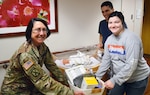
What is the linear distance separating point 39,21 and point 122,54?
0.80 meters

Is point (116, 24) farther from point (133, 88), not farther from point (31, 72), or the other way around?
point (31, 72)

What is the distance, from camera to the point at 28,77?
1.44 metres

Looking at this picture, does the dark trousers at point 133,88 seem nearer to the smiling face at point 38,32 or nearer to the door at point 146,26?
the smiling face at point 38,32

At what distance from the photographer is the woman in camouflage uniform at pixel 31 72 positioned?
1368mm

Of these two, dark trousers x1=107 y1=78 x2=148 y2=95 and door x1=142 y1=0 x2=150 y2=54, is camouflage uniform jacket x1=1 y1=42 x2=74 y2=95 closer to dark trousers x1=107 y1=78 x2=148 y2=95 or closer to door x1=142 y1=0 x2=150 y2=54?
dark trousers x1=107 y1=78 x2=148 y2=95

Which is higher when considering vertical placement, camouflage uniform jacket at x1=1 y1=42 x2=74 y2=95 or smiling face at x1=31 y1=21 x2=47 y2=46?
smiling face at x1=31 y1=21 x2=47 y2=46

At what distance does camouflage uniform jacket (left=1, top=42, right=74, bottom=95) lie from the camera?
4.47 ft

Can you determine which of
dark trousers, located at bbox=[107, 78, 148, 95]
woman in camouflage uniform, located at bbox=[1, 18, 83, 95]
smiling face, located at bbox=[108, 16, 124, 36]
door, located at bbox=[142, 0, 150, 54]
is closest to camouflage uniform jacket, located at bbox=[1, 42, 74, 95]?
woman in camouflage uniform, located at bbox=[1, 18, 83, 95]

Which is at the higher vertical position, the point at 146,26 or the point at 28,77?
the point at 146,26

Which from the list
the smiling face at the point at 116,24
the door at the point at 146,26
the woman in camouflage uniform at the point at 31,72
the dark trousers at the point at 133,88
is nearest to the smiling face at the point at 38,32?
the woman in camouflage uniform at the point at 31,72

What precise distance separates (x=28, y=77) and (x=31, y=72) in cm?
11

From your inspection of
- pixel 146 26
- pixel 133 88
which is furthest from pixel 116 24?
pixel 146 26

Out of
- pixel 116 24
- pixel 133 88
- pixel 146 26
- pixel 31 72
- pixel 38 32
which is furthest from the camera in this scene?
pixel 146 26

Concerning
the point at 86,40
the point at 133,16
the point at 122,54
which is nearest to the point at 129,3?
the point at 133,16
